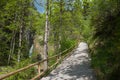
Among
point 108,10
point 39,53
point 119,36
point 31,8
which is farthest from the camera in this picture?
point 39,53

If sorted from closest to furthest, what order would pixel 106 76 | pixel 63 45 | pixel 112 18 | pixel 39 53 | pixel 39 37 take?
pixel 106 76 < pixel 112 18 < pixel 63 45 < pixel 39 53 < pixel 39 37

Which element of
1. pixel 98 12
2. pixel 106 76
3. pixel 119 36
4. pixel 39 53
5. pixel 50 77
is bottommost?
pixel 39 53

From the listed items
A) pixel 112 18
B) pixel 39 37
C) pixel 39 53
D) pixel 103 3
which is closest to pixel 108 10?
pixel 103 3

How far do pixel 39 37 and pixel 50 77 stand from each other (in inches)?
1296

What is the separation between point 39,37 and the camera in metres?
45.8

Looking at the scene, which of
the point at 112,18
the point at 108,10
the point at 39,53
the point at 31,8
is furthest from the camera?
the point at 39,53

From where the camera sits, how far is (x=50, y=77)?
43.2 ft

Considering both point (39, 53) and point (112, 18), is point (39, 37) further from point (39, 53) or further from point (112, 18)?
point (112, 18)

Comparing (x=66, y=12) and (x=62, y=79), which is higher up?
(x=66, y=12)

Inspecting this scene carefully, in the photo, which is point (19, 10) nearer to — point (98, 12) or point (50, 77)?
point (98, 12)

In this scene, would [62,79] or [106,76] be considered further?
[62,79]

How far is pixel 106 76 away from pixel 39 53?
1180 inches

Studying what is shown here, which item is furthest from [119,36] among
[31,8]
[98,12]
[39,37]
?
[39,37]

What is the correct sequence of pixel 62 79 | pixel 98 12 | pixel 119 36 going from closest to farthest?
pixel 119 36 → pixel 62 79 → pixel 98 12
